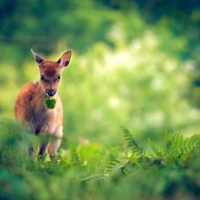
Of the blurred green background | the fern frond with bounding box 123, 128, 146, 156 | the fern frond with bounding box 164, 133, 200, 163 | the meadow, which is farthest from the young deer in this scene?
the blurred green background

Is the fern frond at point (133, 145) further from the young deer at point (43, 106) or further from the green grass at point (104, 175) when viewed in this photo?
the young deer at point (43, 106)

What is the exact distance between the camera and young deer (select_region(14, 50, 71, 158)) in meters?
3.38

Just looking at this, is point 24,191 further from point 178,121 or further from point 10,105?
point 178,121

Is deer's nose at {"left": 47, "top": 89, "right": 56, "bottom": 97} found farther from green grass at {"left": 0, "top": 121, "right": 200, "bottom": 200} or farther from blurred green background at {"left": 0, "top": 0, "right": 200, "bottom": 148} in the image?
blurred green background at {"left": 0, "top": 0, "right": 200, "bottom": 148}

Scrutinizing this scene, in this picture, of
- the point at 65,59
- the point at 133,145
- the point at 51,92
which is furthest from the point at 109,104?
the point at 133,145

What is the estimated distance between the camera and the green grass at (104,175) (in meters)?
1.68

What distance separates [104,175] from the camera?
204 cm

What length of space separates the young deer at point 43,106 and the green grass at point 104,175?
1.13 metres

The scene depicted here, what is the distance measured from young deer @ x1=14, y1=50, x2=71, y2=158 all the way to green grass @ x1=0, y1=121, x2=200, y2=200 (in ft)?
3.72

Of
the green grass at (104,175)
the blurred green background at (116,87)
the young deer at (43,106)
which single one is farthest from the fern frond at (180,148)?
the blurred green background at (116,87)

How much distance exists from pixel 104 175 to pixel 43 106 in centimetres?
162

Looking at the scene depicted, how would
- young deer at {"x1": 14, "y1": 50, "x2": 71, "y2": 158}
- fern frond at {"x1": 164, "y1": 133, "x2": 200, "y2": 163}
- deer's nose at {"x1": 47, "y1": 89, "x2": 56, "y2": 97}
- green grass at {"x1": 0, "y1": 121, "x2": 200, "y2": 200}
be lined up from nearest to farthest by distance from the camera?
green grass at {"x1": 0, "y1": 121, "x2": 200, "y2": 200} < fern frond at {"x1": 164, "y1": 133, "x2": 200, "y2": 163} < young deer at {"x1": 14, "y1": 50, "x2": 71, "y2": 158} < deer's nose at {"x1": 47, "y1": 89, "x2": 56, "y2": 97}

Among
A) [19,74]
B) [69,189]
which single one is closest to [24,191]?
[69,189]

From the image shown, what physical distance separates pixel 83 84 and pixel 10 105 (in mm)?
2981
